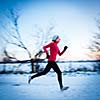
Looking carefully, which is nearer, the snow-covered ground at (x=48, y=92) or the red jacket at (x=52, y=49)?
the snow-covered ground at (x=48, y=92)

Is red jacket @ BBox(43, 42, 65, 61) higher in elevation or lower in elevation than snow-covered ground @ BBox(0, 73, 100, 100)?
higher

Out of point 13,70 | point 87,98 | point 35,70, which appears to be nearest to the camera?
point 87,98

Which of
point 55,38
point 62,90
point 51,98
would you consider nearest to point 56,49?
point 55,38

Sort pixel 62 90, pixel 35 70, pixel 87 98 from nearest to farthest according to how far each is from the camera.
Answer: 1. pixel 87 98
2. pixel 62 90
3. pixel 35 70

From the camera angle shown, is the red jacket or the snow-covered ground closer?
the snow-covered ground

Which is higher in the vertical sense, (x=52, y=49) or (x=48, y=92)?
(x=52, y=49)

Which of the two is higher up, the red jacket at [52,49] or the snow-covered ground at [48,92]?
the red jacket at [52,49]

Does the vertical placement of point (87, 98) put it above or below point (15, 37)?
below

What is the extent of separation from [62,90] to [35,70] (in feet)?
22.2

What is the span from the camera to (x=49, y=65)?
527 cm

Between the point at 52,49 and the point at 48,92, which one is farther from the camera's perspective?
the point at 52,49

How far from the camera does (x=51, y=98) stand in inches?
169

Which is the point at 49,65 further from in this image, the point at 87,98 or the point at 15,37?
the point at 15,37

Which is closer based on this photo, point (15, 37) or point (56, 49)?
point (56, 49)
